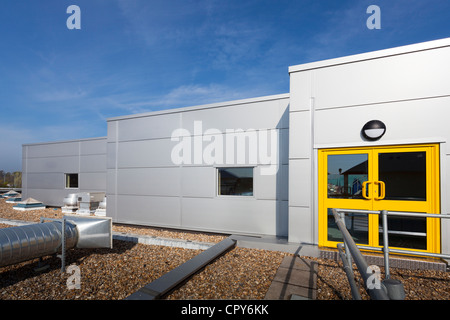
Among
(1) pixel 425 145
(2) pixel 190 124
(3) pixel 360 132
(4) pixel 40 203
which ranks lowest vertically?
(4) pixel 40 203

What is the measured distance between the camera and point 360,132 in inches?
194

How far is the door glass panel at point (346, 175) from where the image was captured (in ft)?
16.0

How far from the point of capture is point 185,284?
3.38 meters

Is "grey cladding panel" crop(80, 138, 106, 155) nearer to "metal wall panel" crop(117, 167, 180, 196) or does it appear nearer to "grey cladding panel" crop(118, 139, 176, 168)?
"grey cladding panel" crop(118, 139, 176, 168)

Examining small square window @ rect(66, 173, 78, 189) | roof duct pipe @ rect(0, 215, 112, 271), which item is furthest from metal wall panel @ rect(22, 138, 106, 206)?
roof duct pipe @ rect(0, 215, 112, 271)

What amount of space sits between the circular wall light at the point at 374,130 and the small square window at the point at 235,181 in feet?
10.2

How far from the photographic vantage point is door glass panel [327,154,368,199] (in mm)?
4887

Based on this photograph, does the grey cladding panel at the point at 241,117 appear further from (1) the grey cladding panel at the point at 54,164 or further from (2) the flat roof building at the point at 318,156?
(1) the grey cladding panel at the point at 54,164

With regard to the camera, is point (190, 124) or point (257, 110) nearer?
point (257, 110)
